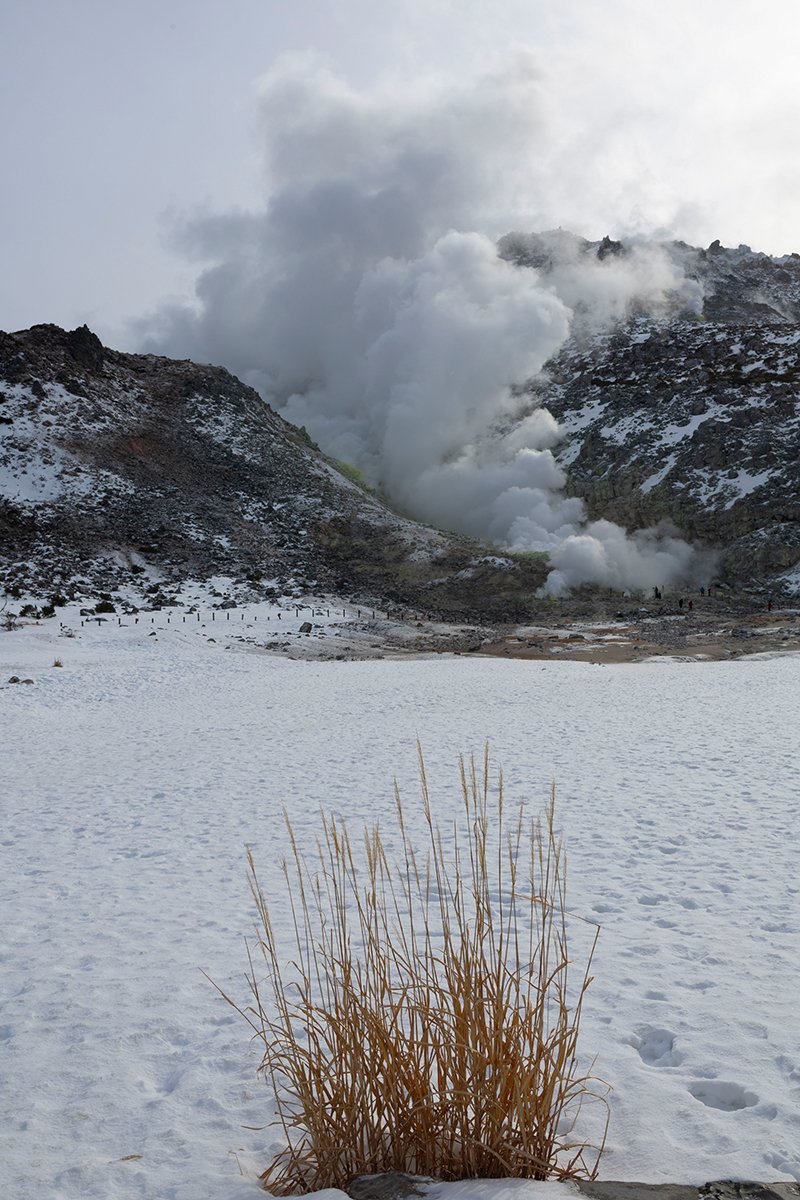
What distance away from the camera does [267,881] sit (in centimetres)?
668

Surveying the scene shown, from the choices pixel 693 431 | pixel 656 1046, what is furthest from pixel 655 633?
pixel 656 1046

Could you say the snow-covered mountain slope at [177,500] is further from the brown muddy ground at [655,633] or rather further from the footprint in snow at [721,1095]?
the footprint in snow at [721,1095]

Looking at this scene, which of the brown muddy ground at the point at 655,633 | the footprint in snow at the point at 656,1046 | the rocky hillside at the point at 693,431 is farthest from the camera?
the rocky hillside at the point at 693,431

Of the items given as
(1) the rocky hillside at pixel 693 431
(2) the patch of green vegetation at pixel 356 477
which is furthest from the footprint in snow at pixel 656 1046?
(2) the patch of green vegetation at pixel 356 477

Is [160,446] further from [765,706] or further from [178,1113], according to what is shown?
[178,1113]

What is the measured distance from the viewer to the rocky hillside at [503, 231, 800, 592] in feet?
147

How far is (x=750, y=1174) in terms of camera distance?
2867 millimetres

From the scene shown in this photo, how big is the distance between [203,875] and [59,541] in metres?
38.8

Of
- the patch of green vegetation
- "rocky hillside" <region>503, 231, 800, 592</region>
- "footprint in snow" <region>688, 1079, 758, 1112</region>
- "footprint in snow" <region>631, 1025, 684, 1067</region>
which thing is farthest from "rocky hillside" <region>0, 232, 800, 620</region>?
"footprint in snow" <region>688, 1079, 758, 1112</region>

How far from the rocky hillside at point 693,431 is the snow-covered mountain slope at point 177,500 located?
37.3 feet

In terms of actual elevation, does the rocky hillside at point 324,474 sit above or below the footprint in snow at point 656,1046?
above

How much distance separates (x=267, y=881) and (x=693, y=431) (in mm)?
52044

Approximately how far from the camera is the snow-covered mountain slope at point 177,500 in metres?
41.1

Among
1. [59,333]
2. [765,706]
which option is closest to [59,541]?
[59,333]
